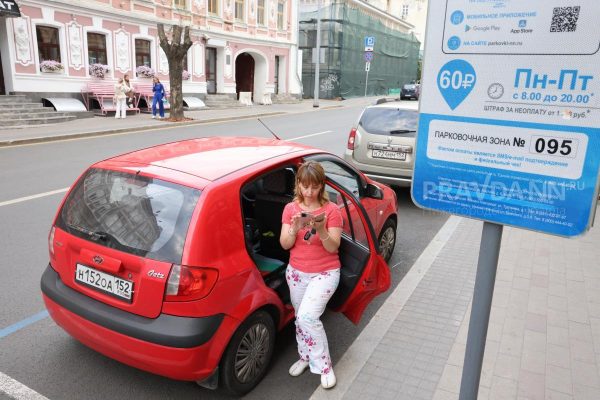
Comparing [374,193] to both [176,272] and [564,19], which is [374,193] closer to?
[176,272]

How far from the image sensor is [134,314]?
2.85m

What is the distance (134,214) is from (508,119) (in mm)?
2227

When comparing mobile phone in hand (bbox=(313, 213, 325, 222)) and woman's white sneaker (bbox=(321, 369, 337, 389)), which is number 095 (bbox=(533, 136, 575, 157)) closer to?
mobile phone in hand (bbox=(313, 213, 325, 222))

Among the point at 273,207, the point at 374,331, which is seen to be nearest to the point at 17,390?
the point at 273,207

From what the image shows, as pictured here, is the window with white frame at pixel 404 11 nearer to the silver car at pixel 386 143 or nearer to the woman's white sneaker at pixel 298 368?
the silver car at pixel 386 143

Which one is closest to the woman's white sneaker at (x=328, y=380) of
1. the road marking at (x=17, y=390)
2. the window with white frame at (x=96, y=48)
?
the road marking at (x=17, y=390)

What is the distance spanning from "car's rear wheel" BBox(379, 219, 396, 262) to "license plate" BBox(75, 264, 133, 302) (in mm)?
2971

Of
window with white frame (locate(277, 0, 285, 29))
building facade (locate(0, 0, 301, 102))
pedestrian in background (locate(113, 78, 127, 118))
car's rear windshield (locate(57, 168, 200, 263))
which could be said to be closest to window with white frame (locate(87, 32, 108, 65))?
building facade (locate(0, 0, 301, 102))

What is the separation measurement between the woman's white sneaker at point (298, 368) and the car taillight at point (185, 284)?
1.03m

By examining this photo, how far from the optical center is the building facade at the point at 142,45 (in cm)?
1831

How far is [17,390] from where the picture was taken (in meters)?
3.11

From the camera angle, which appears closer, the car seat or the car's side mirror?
the car seat

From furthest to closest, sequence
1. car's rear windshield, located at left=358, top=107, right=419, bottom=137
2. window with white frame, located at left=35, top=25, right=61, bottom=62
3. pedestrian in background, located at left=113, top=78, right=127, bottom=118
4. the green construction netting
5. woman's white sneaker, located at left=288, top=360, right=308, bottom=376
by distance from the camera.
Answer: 1. the green construction netting
2. pedestrian in background, located at left=113, top=78, right=127, bottom=118
3. window with white frame, located at left=35, top=25, right=61, bottom=62
4. car's rear windshield, located at left=358, top=107, right=419, bottom=137
5. woman's white sneaker, located at left=288, top=360, right=308, bottom=376

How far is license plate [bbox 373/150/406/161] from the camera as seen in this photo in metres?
7.95
